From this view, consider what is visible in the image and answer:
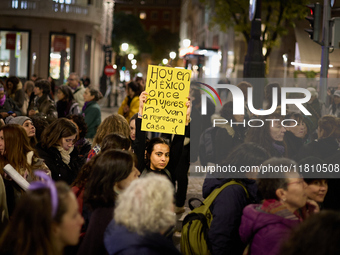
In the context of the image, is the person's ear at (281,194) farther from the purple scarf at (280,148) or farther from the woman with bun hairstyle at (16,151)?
the purple scarf at (280,148)

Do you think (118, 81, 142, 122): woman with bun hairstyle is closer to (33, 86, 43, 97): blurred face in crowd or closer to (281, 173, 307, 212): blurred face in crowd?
(33, 86, 43, 97): blurred face in crowd

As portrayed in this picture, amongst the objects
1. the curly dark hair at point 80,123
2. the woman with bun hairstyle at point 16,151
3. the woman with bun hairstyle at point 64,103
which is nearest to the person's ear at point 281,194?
the woman with bun hairstyle at point 16,151

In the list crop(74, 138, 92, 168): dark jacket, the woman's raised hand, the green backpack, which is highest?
the woman's raised hand

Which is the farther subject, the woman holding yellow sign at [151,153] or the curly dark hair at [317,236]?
the woman holding yellow sign at [151,153]

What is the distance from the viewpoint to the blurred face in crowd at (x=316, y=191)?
433 cm

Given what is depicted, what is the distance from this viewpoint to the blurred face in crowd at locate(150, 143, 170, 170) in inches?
236

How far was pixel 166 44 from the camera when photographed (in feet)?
363

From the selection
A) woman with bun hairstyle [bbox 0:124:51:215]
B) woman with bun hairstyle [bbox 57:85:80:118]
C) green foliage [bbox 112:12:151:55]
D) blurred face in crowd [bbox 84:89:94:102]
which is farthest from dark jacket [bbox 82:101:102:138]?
green foliage [bbox 112:12:151:55]

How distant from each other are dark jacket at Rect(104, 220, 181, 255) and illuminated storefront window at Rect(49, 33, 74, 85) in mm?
31086

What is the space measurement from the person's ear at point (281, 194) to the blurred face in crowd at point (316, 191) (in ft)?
2.23

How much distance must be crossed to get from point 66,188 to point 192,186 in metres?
7.61

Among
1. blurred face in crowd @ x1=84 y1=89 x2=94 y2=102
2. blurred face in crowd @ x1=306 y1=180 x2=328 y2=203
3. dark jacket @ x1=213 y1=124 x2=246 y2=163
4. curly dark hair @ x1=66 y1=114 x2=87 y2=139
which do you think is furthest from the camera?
blurred face in crowd @ x1=84 y1=89 x2=94 y2=102

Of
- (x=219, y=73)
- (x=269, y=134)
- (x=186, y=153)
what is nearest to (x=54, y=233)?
(x=269, y=134)

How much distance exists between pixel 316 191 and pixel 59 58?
30987 millimetres
